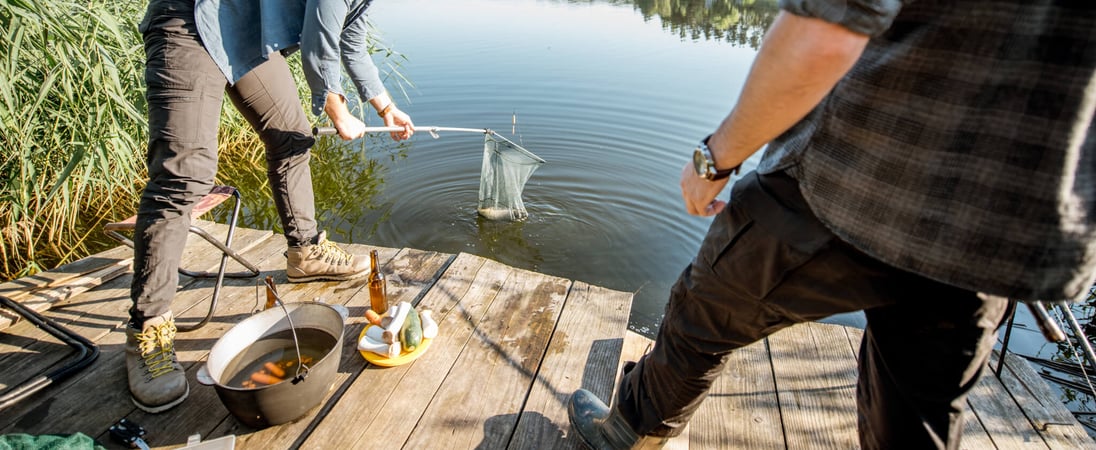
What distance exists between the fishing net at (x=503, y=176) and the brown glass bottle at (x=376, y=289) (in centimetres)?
183

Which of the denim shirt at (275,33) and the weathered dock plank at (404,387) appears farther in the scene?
the denim shirt at (275,33)

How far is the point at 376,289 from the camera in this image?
235 centimetres

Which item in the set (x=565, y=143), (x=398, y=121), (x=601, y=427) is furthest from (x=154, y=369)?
(x=565, y=143)

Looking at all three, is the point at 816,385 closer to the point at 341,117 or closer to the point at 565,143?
the point at 341,117

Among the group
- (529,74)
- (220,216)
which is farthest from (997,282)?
(529,74)

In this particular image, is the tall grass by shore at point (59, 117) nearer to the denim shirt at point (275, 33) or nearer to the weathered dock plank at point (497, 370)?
the denim shirt at point (275, 33)

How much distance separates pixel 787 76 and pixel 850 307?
1.55ft

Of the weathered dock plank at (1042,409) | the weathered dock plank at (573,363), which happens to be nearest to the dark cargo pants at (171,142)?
the weathered dock plank at (573,363)

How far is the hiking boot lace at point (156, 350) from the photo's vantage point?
1905 mm

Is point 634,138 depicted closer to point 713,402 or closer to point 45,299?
point 713,402

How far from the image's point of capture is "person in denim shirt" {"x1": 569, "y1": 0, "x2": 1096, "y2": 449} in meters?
0.82

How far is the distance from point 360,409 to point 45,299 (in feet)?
5.49

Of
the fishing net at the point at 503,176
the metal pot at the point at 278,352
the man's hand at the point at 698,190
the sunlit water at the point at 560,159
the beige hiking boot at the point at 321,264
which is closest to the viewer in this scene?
the man's hand at the point at 698,190

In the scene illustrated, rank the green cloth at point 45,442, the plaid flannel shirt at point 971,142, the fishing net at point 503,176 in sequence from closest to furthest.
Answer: the plaid flannel shirt at point 971,142
the green cloth at point 45,442
the fishing net at point 503,176
